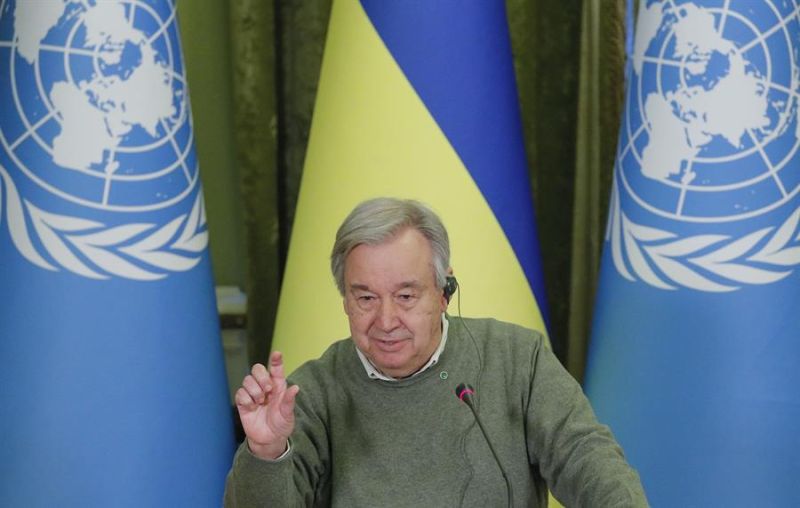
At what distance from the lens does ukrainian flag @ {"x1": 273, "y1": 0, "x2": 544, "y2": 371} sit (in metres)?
2.12

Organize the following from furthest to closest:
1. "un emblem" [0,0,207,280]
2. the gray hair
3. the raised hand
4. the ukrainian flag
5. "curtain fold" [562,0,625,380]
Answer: "curtain fold" [562,0,625,380] → the ukrainian flag → "un emblem" [0,0,207,280] → the gray hair → the raised hand

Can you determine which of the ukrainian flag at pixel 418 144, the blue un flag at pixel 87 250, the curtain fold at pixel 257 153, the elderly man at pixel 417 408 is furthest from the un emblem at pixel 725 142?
the curtain fold at pixel 257 153

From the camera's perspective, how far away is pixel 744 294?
1.97 meters

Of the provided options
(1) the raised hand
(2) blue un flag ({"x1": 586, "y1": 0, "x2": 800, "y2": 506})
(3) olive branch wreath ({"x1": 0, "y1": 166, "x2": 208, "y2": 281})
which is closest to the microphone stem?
(1) the raised hand

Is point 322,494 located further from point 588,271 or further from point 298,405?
point 588,271

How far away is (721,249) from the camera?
77.9 inches

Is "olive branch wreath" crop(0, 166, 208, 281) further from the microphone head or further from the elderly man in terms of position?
the microphone head

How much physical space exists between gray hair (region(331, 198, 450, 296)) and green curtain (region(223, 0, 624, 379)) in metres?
1.33

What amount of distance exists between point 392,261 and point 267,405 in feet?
0.80

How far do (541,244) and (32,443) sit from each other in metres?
1.43

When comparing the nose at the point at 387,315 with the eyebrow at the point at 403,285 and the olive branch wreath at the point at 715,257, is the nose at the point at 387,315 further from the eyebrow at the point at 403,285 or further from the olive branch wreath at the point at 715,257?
the olive branch wreath at the point at 715,257

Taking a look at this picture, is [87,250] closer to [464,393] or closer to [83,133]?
[83,133]

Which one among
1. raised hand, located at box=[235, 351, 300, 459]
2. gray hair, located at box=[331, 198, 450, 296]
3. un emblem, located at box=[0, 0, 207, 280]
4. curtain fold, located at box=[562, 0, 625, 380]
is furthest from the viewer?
curtain fold, located at box=[562, 0, 625, 380]

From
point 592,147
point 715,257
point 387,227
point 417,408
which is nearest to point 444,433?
point 417,408
